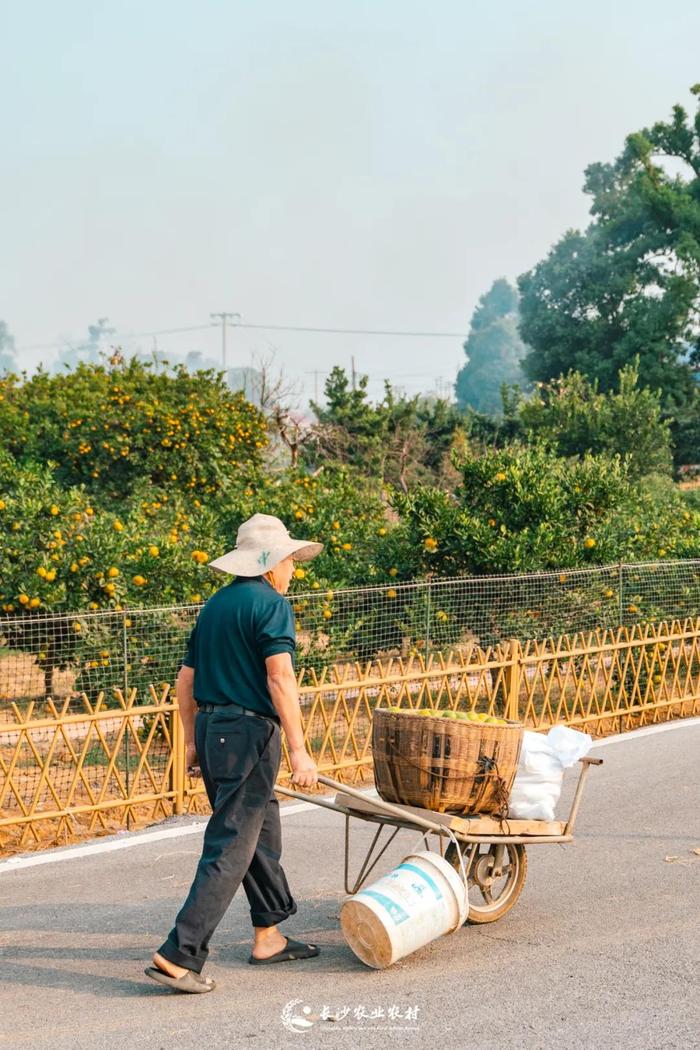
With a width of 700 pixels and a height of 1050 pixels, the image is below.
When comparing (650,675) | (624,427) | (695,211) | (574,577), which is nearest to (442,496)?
(574,577)

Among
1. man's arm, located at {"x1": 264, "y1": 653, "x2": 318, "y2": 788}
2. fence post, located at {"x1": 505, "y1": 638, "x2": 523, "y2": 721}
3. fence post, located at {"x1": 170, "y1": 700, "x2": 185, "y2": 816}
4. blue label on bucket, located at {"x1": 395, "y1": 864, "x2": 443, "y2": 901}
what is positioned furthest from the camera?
fence post, located at {"x1": 505, "y1": 638, "x2": 523, "y2": 721}

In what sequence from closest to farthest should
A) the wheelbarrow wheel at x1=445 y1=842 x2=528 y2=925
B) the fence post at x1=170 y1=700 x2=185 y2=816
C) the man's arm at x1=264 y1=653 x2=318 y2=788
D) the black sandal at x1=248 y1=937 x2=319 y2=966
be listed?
the man's arm at x1=264 y1=653 x2=318 y2=788 < the black sandal at x1=248 y1=937 x2=319 y2=966 < the wheelbarrow wheel at x1=445 y1=842 x2=528 y2=925 < the fence post at x1=170 y1=700 x2=185 y2=816

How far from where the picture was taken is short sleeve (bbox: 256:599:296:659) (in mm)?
4930

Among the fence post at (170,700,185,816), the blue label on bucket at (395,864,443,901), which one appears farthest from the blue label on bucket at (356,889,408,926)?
the fence post at (170,700,185,816)

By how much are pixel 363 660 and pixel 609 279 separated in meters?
39.7

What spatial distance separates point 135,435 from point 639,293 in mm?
33579

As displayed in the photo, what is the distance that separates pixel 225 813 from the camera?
4.95 meters

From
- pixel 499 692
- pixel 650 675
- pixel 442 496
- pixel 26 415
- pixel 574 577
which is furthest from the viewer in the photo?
pixel 26 415

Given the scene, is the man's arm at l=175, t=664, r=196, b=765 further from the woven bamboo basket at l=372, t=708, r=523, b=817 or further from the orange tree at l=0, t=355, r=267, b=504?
the orange tree at l=0, t=355, r=267, b=504

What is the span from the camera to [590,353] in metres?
47.4

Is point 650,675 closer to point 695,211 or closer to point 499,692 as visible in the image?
point 499,692

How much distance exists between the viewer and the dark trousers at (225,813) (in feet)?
15.8

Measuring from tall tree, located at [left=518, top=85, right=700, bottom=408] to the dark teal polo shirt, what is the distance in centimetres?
3503

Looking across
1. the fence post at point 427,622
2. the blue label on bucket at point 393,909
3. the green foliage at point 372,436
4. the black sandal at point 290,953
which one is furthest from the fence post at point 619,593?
the green foliage at point 372,436
